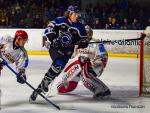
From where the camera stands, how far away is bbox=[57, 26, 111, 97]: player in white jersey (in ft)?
24.1

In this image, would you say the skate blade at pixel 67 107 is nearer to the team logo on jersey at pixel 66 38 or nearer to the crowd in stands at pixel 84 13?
the team logo on jersey at pixel 66 38

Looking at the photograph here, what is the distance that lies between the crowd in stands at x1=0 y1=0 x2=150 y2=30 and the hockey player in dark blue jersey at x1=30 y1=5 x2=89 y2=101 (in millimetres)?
6749

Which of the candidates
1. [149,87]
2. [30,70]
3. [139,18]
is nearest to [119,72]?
[30,70]

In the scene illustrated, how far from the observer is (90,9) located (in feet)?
50.6

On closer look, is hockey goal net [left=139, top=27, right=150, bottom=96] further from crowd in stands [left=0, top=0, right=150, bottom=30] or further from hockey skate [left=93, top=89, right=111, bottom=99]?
crowd in stands [left=0, top=0, right=150, bottom=30]

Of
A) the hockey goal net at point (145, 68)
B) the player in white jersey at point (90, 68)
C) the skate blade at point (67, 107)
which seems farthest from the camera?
the hockey goal net at point (145, 68)

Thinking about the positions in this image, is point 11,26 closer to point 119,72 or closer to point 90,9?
point 90,9

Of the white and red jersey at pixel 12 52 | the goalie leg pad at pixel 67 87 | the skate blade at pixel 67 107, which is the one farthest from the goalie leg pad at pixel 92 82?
the white and red jersey at pixel 12 52

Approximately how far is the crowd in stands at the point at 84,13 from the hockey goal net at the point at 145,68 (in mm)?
6082

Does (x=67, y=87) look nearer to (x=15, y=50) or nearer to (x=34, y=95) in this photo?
(x=34, y=95)

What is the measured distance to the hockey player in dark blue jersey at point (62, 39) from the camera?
6.80 m

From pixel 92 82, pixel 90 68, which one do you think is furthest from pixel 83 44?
pixel 92 82

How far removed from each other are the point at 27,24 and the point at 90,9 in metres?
2.10

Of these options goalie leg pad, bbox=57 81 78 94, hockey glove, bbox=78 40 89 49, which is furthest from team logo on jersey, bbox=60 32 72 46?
goalie leg pad, bbox=57 81 78 94
